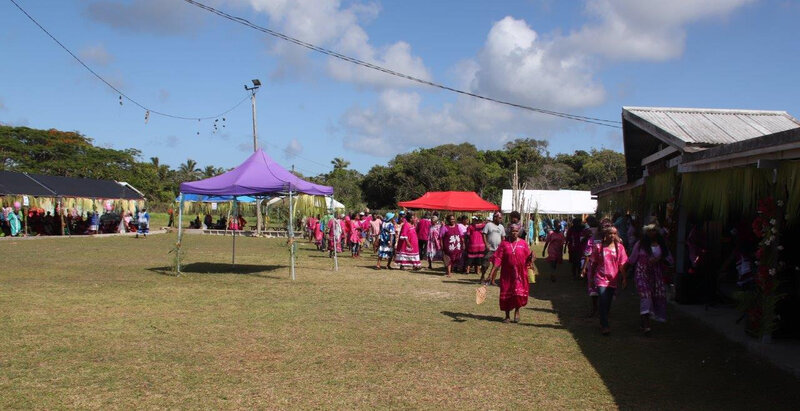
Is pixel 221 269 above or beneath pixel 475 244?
beneath

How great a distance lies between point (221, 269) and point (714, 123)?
1165 cm

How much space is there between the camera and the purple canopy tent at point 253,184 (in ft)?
46.5

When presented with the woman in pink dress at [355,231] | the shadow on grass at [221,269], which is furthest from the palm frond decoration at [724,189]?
the woman in pink dress at [355,231]

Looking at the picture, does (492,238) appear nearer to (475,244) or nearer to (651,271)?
(475,244)

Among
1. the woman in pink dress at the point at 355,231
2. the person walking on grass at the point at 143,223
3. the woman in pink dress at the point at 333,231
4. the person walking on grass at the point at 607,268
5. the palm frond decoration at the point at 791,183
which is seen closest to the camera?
the palm frond decoration at the point at 791,183

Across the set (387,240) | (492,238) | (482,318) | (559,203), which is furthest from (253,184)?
(559,203)

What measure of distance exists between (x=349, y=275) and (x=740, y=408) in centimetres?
1048

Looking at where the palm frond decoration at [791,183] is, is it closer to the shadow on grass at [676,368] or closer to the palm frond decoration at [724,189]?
the palm frond decoration at [724,189]

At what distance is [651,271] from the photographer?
339 inches

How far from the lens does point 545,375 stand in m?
6.19

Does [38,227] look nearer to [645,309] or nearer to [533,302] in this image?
[533,302]

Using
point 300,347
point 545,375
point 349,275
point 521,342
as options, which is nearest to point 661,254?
point 521,342

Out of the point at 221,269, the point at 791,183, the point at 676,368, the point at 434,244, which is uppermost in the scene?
the point at 791,183

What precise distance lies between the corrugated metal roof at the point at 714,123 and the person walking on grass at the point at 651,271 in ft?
6.13
